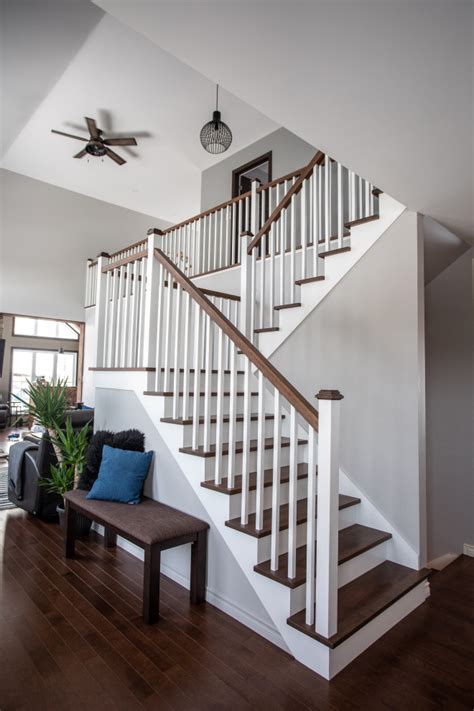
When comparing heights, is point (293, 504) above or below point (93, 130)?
below

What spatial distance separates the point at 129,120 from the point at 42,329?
8.12 m

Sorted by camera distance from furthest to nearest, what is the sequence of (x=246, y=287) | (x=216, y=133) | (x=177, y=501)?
1. (x=216, y=133)
2. (x=246, y=287)
3. (x=177, y=501)

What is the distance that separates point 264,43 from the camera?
52.7 inches

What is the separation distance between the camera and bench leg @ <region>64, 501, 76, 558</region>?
2.93 m

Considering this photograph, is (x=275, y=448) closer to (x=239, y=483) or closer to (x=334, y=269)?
(x=239, y=483)

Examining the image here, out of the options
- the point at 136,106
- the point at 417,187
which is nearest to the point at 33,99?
the point at 136,106

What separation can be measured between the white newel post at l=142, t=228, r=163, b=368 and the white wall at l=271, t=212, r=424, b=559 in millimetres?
1357

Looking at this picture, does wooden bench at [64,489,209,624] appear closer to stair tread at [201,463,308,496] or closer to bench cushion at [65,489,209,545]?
bench cushion at [65,489,209,545]

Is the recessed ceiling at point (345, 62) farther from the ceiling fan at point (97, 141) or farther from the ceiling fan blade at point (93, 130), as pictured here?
the ceiling fan blade at point (93, 130)

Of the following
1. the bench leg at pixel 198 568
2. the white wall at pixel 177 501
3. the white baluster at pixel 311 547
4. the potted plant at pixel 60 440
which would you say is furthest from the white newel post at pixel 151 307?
the white baluster at pixel 311 547

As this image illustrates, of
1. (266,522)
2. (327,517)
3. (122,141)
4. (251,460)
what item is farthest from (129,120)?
(327,517)

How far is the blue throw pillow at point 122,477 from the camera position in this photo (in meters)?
2.80

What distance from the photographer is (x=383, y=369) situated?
9.27ft

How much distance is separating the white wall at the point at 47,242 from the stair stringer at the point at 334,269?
6611mm
